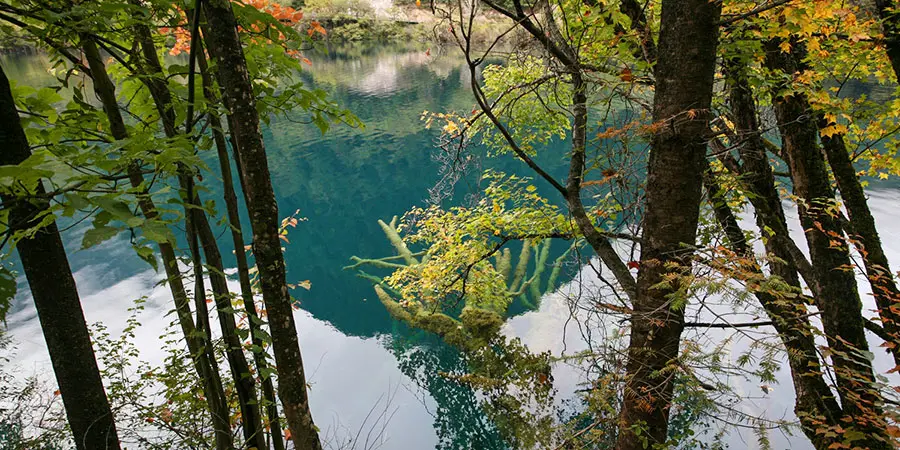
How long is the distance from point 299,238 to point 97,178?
55.3 feet

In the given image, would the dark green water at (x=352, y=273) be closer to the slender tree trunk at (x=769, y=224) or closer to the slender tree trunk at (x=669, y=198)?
the slender tree trunk at (x=669, y=198)

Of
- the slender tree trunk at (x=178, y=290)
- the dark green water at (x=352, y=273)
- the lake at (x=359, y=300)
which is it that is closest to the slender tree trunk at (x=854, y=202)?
the lake at (x=359, y=300)

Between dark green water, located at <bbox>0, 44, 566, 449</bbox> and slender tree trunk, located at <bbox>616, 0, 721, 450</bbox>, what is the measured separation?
1940 millimetres

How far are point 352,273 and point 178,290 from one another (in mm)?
12198

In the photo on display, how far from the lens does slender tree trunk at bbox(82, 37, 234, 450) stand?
273 cm

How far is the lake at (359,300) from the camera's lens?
28.8 ft

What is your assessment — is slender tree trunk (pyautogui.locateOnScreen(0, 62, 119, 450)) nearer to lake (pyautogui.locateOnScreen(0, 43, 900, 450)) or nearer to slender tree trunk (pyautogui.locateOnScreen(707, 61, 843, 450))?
lake (pyautogui.locateOnScreen(0, 43, 900, 450))

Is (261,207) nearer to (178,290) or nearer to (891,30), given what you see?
(178,290)

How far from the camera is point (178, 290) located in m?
3.30

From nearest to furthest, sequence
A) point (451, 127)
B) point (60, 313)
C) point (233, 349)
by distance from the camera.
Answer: point (60, 313), point (233, 349), point (451, 127)

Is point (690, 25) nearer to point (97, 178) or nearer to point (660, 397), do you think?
point (660, 397)

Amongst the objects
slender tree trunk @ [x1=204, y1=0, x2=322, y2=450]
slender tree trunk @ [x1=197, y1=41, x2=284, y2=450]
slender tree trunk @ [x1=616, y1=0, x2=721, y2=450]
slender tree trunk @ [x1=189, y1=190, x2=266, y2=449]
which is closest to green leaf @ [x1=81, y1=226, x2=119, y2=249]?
slender tree trunk @ [x1=204, y1=0, x2=322, y2=450]

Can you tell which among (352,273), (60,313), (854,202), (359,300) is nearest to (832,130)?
(854,202)

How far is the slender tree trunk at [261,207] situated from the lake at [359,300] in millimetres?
520
